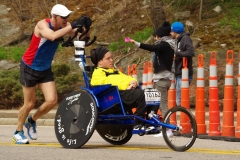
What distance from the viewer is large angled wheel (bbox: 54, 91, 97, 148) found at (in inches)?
371

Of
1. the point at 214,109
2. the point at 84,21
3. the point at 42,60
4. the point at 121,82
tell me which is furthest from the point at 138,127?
the point at 214,109

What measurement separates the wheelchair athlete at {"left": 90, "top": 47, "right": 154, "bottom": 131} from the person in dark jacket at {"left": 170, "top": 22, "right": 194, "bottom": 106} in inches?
148

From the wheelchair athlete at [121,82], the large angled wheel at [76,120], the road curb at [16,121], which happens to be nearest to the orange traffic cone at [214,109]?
the wheelchair athlete at [121,82]

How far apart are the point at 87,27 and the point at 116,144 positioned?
1.68 m

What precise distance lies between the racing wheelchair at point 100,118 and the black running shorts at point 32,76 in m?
0.73

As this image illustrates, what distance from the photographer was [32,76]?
10.5 meters

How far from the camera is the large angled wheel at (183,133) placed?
9055mm

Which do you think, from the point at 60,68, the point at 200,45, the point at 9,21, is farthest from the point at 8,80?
the point at 9,21

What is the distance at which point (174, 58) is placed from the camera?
549 inches

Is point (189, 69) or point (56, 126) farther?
point (189, 69)

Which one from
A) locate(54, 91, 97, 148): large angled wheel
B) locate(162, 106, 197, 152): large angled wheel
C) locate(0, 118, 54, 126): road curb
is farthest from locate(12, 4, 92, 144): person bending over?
locate(0, 118, 54, 126): road curb

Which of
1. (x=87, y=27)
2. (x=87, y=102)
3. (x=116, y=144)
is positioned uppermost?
(x=87, y=27)

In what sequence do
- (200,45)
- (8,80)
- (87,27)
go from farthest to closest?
(200,45) → (8,80) → (87,27)

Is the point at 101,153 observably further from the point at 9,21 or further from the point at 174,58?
the point at 9,21
